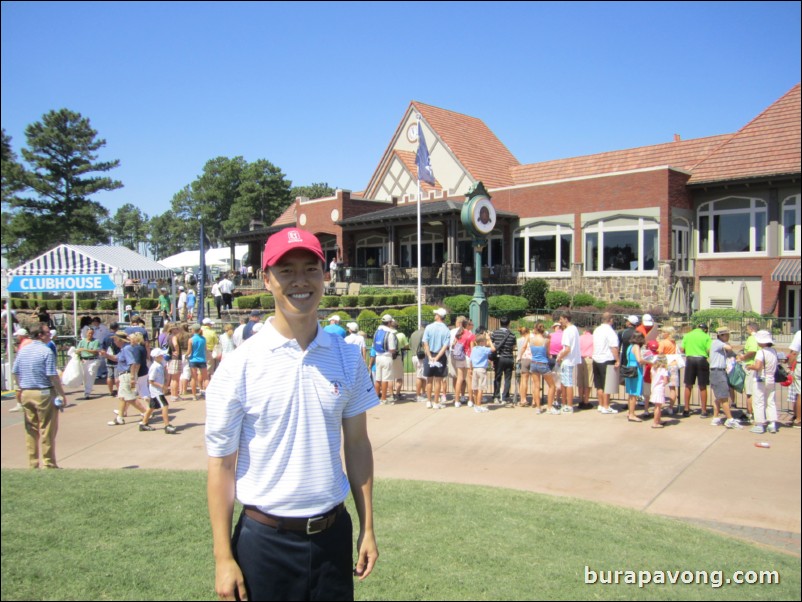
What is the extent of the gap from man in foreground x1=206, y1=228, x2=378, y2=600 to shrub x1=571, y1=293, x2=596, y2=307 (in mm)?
24739

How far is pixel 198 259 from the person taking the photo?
137ft

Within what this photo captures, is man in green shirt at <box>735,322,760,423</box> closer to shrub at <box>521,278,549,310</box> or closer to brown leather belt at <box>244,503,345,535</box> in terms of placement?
brown leather belt at <box>244,503,345,535</box>

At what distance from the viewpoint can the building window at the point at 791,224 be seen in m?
24.3

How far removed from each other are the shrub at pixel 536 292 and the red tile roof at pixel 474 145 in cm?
837

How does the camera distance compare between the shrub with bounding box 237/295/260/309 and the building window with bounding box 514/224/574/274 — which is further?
the building window with bounding box 514/224/574/274

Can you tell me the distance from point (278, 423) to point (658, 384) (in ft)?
28.3

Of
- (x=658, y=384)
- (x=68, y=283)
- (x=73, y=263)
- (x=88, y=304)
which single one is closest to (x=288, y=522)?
(x=658, y=384)

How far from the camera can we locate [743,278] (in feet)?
84.9

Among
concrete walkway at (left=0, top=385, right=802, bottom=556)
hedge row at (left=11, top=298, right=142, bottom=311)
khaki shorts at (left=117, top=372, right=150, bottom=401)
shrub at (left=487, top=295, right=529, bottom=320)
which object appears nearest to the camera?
concrete walkway at (left=0, top=385, right=802, bottom=556)

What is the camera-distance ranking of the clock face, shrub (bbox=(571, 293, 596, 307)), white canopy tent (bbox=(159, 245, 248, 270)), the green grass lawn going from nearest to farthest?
1. the green grass lawn
2. the clock face
3. shrub (bbox=(571, 293, 596, 307))
4. white canopy tent (bbox=(159, 245, 248, 270))

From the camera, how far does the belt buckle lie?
257 cm

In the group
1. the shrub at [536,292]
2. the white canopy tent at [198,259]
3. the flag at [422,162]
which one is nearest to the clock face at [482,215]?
the flag at [422,162]

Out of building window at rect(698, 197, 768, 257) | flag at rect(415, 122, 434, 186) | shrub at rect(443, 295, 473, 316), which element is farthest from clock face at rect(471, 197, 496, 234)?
building window at rect(698, 197, 768, 257)

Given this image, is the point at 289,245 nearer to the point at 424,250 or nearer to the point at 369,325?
the point at 369,325
